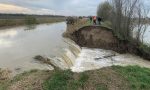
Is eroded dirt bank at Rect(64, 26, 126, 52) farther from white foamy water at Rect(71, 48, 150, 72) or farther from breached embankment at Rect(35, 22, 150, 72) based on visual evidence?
white foamy water at Rect(71, 48, 150, 72)

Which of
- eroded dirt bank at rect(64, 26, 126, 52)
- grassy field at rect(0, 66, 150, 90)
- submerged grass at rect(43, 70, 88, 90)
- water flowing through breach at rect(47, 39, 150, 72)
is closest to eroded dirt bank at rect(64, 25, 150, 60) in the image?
eroded dirt bank at rect(64, 26, 126, 52)

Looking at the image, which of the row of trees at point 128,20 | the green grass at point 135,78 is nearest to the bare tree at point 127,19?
the row of trees at point 128,20

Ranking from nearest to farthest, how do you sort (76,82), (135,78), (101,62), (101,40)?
(76,82)
(135,78)
(101,62)
(101,40)

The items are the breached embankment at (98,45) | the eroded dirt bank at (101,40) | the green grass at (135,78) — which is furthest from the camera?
the eroded dirt bank at (101,40)

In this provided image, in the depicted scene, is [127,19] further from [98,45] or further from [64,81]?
[64,81]

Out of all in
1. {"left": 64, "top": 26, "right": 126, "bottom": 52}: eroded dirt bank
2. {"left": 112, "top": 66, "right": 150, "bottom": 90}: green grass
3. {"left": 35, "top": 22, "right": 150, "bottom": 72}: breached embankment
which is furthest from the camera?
{"left": 64, "top": 26, "right": 126, "bottom": 52}: eroded dirt bank

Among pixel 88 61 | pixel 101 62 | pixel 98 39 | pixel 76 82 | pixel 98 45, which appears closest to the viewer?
pixel 76 82

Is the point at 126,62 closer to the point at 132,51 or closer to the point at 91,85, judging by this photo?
the point at 132,51

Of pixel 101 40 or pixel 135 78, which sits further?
pixel 101 40

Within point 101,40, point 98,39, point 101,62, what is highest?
point 98,39

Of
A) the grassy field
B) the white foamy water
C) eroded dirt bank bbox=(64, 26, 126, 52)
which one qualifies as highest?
the grassy field

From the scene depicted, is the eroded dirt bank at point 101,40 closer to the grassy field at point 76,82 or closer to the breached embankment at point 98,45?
the breached embankment at point 98,45

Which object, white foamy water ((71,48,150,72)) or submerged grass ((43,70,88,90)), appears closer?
submerged grass ((43,70,88,90))

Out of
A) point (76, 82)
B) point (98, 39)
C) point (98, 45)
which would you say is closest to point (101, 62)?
point (98, 45)
